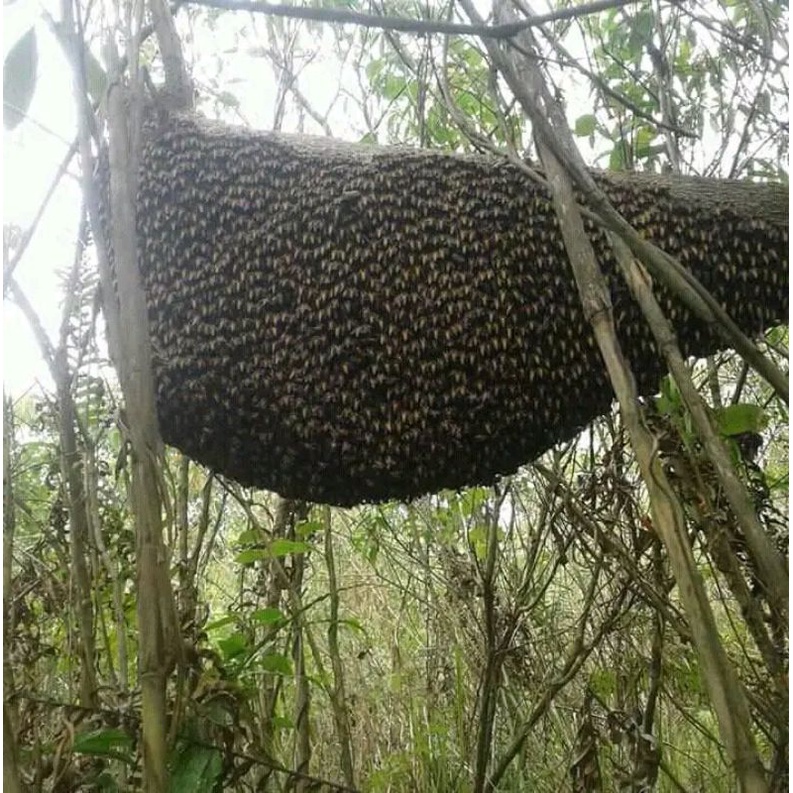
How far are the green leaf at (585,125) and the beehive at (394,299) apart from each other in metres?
0.56

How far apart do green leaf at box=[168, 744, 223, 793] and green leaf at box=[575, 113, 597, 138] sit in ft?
4.31

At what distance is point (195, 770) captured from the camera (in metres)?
0.84

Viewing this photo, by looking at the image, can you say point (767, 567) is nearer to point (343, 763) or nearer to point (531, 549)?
point (531, 549)

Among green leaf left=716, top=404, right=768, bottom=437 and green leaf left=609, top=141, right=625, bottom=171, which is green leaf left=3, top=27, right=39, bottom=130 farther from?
green leaf left=609, top=141, right=625, bottom=171

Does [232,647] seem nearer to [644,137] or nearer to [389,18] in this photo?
[389,18]

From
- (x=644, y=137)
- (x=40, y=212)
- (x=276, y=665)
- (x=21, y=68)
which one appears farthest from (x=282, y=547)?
(x=644, y=137)

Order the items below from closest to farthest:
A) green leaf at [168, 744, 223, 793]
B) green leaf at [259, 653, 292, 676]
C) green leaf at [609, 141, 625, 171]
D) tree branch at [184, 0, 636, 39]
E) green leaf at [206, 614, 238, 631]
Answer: tree branch at [184, 0, 636, 39]
green leaf at [168, 744, 223, 793]
green leaf at [206, 614, 238, 631]
green leaf at [259, 653, 292, 676]
green leaf at [609, 141, 625, 171]

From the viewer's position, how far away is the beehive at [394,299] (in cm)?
113

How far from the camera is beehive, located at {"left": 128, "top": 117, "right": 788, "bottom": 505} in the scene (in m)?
1.13

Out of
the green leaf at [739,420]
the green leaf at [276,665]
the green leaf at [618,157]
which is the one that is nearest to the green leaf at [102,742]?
the green leaf at [276,665]

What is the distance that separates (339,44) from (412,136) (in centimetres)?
33

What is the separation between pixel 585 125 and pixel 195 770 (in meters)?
1.34

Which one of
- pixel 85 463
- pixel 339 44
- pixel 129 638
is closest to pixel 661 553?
pixel 85 463

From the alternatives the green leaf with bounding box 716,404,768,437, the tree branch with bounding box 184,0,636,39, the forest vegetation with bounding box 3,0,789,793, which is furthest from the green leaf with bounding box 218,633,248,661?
the tree branch with bounding box 184,0,636,39
